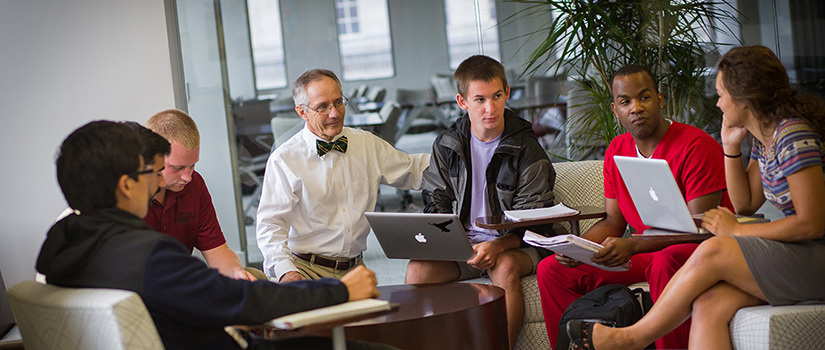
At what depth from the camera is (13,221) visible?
3627 millimetres

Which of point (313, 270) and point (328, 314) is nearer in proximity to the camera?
point (328, 314)

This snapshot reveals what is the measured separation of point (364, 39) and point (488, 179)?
180 centimetres

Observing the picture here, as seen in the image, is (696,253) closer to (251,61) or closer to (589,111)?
(589,111)

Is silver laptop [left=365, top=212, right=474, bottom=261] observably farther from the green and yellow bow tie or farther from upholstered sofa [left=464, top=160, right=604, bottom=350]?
the green and yellow bow tie

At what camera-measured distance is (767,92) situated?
6.91 feet

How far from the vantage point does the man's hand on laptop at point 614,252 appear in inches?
93.0

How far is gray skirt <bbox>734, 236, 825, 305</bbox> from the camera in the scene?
6.63 feet

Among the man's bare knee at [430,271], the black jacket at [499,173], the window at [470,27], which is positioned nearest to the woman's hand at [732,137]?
the black jacket at [499,173]

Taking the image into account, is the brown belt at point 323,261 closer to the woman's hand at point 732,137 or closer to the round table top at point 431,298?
the round table top at point 431,298

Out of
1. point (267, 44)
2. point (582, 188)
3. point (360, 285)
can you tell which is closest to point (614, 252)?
point (582, 188)

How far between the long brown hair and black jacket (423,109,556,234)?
2.91 feet

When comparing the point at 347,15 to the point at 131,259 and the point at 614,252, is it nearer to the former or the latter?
the point at 614,252

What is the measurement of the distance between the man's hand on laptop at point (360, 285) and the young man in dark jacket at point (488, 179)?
1020 mm

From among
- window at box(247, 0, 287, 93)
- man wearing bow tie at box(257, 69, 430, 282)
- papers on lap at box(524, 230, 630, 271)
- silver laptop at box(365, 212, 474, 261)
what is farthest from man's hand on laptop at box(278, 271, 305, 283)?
window at box(247, 0, 287, 93)
